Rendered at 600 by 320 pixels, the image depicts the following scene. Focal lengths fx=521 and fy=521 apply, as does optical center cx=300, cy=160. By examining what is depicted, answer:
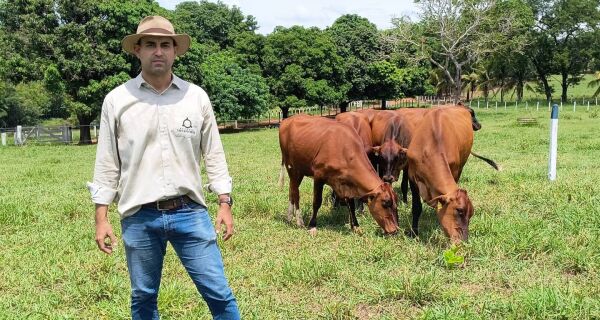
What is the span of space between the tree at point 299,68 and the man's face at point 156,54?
1206 inches

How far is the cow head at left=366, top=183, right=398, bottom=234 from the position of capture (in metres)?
6.26

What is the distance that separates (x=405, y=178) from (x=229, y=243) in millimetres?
3773

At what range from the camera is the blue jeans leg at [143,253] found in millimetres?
3027

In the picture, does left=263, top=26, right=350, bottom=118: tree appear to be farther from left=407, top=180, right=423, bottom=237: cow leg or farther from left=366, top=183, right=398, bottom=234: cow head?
left=366, top=183, right=398, bottom=234: cow head

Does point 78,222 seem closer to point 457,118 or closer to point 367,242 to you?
point 367,242

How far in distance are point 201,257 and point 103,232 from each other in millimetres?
602

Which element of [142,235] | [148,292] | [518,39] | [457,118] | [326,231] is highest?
[518,39]

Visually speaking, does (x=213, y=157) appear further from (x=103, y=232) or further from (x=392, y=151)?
(x=392, y=151)

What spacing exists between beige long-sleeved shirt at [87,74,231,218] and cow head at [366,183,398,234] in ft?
11.6

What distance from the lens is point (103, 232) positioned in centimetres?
308

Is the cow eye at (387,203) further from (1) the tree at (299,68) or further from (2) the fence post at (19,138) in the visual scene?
(1) the tree at (299,68)

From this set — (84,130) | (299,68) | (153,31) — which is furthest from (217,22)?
(153,31)

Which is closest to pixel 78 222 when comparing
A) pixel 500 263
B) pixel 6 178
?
pixel 500 263

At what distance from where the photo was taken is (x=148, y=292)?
313cm
